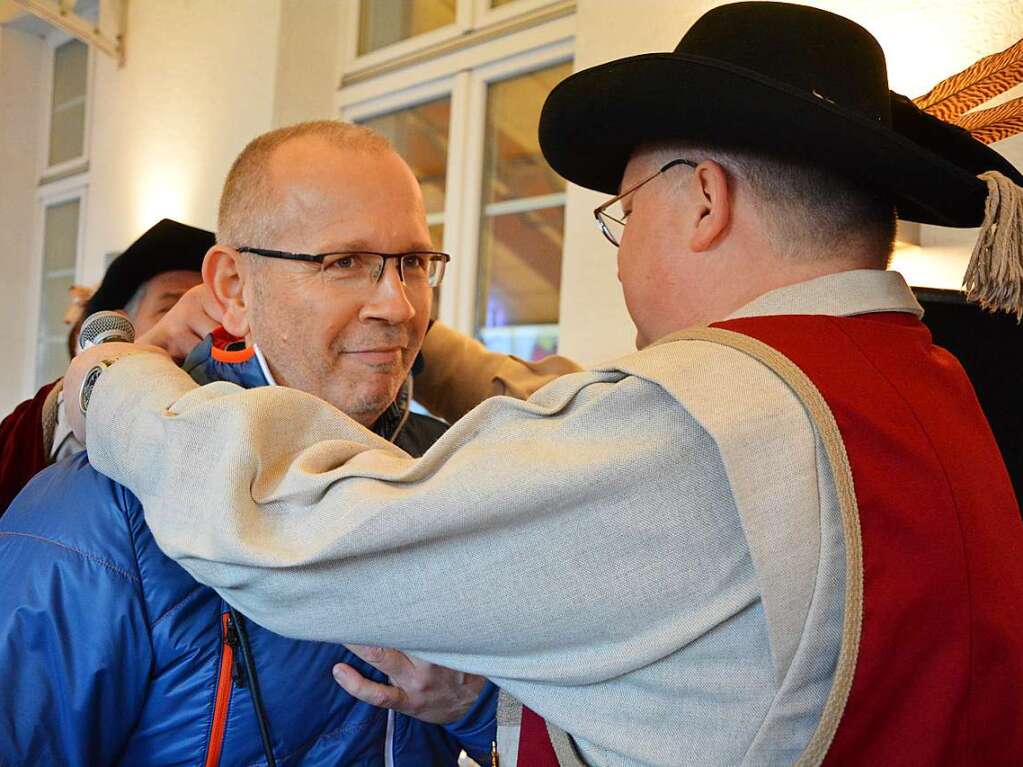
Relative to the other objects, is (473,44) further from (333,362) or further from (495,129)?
(333,362)

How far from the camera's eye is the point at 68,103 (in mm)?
7855

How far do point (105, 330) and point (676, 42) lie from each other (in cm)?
223

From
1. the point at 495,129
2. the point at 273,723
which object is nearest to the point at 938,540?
the point at 273,723

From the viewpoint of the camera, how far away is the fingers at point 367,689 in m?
1.21

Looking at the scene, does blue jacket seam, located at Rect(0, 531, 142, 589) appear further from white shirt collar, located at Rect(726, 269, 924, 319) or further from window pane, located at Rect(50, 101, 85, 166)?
window pane, located at Rect(50, 101, 85, 166)

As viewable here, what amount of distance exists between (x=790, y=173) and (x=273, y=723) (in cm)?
96

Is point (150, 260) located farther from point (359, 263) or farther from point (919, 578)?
point (919, 578)

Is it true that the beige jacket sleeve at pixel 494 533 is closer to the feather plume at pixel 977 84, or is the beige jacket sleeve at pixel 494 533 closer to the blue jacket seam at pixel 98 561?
the blue jacket seam at pixel 98 561

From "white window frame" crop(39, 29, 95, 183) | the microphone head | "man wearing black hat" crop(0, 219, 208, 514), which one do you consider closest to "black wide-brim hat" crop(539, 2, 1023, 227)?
the microphone head

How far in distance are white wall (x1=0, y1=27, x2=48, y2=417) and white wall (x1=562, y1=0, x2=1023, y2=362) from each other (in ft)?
20.1

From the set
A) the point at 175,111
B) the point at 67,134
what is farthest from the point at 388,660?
the point at 67,134

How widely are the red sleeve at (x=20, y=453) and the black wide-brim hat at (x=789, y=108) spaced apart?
1097 millimetres

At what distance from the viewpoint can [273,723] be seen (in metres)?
1.26

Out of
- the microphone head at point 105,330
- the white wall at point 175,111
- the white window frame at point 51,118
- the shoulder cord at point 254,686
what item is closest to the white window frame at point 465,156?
the white wall at point 175,111
